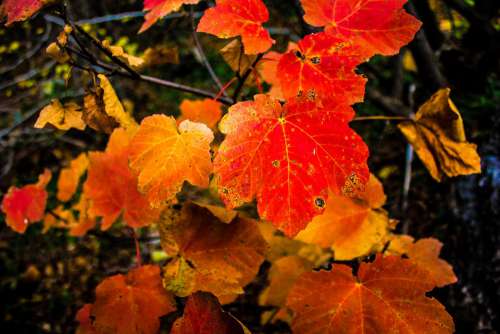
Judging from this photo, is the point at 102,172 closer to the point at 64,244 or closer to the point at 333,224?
the point at 333,224

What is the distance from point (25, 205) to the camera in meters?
1.50

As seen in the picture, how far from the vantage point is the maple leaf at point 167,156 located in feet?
2.34

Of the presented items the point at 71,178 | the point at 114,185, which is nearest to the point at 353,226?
the point at 114,185

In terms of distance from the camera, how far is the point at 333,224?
1.07 m

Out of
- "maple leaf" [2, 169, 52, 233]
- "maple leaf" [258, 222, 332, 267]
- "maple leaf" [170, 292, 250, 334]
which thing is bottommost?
"maple leaf" [258, 222, 332, 267]

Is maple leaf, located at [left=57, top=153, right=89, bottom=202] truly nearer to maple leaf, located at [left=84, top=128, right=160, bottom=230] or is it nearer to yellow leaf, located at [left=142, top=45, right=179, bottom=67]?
maple leaf, located at [left=84, top=128, right=160, bottom=230]

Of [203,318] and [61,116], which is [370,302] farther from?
[61,116]

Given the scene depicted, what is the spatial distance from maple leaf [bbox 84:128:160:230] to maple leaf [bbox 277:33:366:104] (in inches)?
24.4

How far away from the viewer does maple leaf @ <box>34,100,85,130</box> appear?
80 cm

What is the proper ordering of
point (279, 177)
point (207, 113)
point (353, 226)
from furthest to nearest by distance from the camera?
point (207, 113), point (353, 226), point (279, 177)

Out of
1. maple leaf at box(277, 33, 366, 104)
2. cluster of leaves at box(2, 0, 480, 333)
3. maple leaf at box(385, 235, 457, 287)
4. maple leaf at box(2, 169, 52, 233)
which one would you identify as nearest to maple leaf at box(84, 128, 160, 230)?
cluster of leaves at box(2, 0, 480, 333)

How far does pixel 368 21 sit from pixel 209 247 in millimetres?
684

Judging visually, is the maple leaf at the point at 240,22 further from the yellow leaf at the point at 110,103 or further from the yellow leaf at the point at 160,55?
the yellow leaf at the point at 160,55

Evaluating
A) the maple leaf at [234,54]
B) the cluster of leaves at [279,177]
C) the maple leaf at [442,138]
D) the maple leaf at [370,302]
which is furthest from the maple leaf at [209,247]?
the maple leaf at [442,138]
